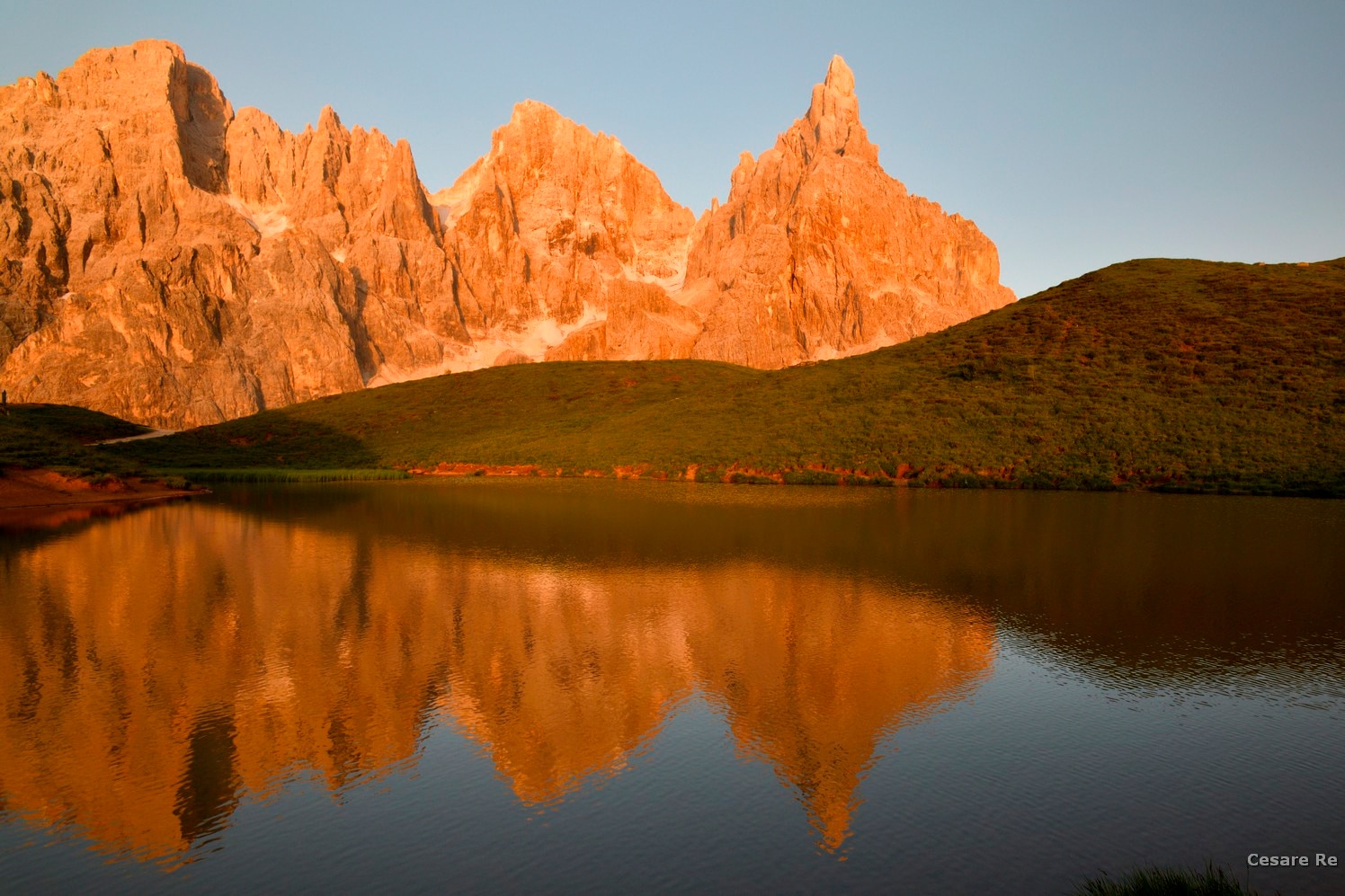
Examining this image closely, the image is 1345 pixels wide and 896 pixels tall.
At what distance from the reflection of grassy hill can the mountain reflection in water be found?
1499 inches

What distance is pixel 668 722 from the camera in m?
11.2

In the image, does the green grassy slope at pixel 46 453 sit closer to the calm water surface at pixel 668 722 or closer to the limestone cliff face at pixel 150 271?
the calm water surface at pixel 668 722

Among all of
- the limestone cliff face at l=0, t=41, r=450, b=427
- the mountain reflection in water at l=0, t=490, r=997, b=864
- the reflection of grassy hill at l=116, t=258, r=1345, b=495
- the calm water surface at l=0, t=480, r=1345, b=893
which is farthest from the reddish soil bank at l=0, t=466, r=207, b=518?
the limestone cliff face at l=0, t=41, r=450, b=427

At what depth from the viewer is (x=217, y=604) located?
1842 centimetres

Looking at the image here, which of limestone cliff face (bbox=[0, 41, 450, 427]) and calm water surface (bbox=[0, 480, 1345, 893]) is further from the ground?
limestone cliff face (bbox=[0, 41, 450, 427])

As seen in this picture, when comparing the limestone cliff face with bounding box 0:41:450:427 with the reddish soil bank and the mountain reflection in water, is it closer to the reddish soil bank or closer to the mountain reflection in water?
the reddish soil bank

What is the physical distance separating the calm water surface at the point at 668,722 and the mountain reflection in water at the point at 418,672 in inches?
2.5

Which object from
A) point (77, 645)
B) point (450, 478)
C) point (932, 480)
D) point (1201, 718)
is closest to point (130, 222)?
point (450, 478)

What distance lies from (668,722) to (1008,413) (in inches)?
2253

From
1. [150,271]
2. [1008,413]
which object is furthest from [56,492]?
[150,271]

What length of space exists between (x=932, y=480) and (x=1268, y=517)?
860 inches

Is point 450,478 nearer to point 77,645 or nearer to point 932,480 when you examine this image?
point 932,480

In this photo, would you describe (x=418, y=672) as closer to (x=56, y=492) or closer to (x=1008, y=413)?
(x=56, y=492)

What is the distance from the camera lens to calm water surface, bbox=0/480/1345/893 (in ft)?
25.5
